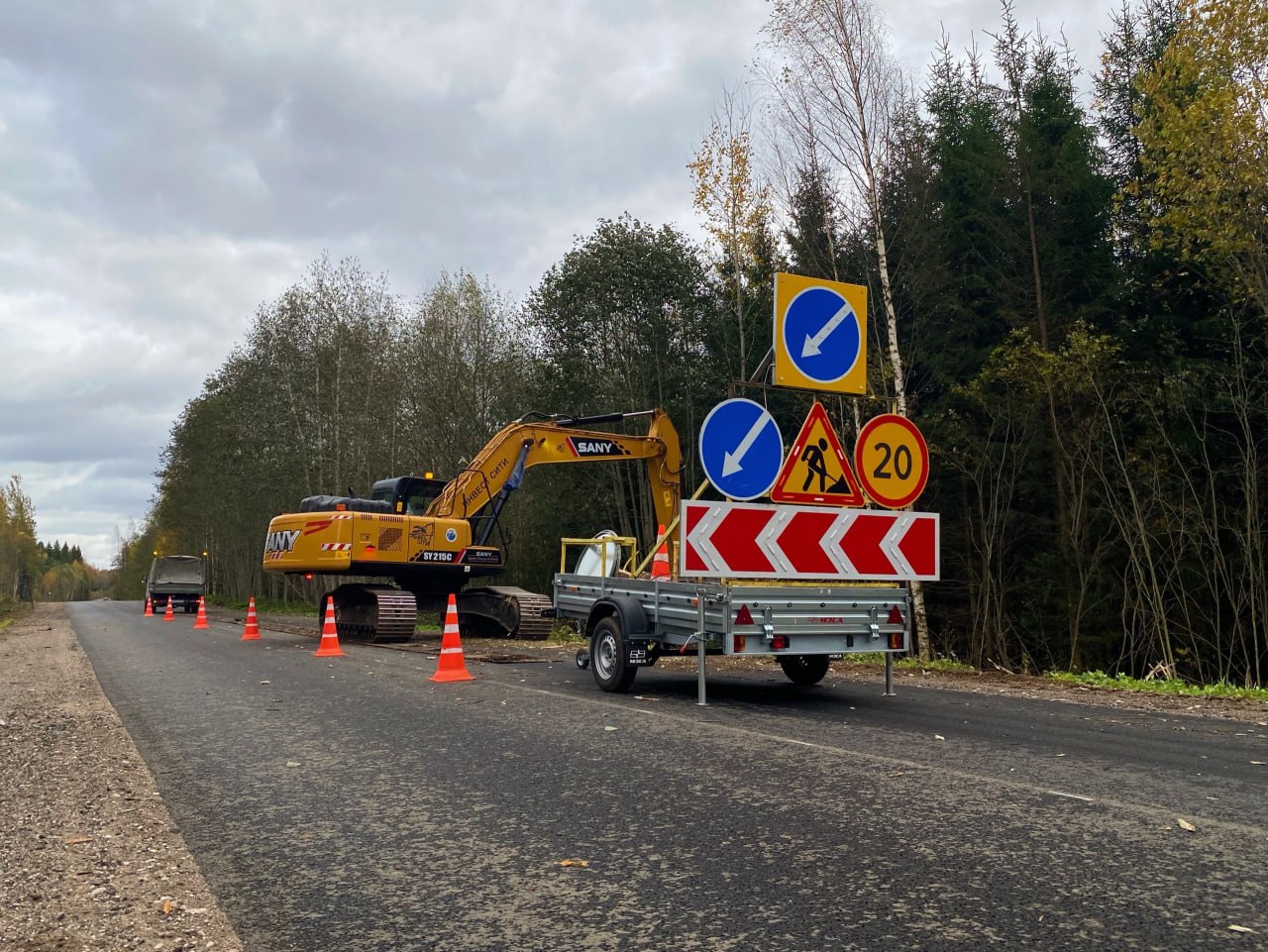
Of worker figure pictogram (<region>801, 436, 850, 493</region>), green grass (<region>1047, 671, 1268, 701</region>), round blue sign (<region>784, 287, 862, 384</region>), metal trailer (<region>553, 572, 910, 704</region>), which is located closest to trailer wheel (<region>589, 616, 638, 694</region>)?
metal trailer (<region>553, 572, 910, 704</region>)

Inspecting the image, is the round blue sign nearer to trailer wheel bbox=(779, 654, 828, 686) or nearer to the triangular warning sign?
the triangular warning sign

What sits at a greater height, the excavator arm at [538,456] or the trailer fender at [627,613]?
the excavator arm at [538,456]

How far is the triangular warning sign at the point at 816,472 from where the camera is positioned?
27.7 ft

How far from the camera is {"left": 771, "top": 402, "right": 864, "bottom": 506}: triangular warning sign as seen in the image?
332 inches

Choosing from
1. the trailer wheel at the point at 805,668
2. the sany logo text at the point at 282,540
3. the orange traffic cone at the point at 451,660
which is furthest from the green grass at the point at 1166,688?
the sany logo text at the point at 282,540

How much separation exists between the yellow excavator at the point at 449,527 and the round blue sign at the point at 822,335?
872 centimetres

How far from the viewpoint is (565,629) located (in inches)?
823

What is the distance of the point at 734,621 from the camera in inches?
311

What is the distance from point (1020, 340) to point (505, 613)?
12.3 m

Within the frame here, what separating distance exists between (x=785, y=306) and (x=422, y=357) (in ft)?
86.0

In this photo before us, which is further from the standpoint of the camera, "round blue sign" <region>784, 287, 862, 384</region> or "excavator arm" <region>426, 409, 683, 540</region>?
"excavator arm" <region>426, 409, 683, 540</region>

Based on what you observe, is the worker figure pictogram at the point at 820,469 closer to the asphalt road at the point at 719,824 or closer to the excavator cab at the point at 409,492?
the asphalt road at the point at 719,824

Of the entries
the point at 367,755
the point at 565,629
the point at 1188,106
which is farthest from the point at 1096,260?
the point at 367,755

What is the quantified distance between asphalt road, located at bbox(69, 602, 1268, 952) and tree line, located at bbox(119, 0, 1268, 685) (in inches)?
151
